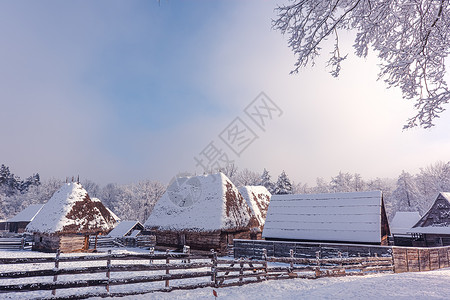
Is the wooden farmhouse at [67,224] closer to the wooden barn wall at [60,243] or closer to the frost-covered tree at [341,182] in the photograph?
the wooden barn wall at [60,243]

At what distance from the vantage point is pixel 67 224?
935 inches

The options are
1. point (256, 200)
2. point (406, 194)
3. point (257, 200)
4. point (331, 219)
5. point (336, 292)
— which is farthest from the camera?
point (406, 194)

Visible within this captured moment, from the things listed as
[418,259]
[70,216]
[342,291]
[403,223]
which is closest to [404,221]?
[403,223]

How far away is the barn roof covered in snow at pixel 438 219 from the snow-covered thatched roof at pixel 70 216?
102 ft

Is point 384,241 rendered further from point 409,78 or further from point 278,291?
point 409,78

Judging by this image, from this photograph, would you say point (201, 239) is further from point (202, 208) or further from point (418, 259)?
point (418, 259)

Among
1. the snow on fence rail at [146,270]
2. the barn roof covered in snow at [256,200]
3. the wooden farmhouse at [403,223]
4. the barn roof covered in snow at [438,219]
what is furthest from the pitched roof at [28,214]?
the wooden farmhouse at [403,223]

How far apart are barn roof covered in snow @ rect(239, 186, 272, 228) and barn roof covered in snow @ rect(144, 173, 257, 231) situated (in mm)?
5170

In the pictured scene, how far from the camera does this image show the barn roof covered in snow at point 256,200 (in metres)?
30.7

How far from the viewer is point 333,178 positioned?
65.6 m

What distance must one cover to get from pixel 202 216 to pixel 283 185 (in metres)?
28.9

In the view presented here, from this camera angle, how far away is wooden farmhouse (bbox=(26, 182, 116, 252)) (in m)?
23.5

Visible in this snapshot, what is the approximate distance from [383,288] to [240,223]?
15.7 meters

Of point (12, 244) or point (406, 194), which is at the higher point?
point (406, 194)
